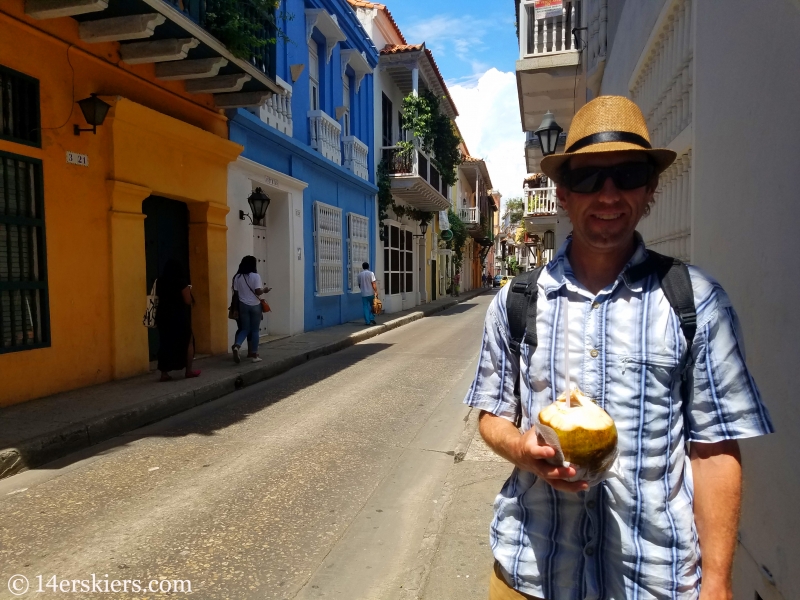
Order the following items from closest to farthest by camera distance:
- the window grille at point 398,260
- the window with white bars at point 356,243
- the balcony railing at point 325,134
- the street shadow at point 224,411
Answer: the street shadow at point 224,411
the balcony railing at point 325,134
the window with white bars at point 356,243
the window grille at point 398,260

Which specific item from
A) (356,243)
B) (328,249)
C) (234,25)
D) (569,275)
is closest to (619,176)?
(569,275)

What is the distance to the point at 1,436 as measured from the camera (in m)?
4.99

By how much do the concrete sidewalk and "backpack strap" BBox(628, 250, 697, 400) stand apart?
4.95 meters

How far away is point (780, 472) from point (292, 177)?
11.4m

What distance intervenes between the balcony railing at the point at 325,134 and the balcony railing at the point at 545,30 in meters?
5.59

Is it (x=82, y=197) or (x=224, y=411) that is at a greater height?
(x=82, y=197)

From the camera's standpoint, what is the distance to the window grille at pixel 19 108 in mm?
6164

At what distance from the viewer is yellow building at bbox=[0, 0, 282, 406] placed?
6.24 meters

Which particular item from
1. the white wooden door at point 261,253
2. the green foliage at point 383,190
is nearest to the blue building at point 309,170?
the white wooden door at point 261,253

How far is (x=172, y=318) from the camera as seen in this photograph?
746cm

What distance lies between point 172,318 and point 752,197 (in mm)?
6703

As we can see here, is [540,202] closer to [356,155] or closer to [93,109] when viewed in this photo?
[356,155]

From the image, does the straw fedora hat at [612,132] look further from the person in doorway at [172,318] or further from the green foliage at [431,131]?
the green foliage at [431,131]

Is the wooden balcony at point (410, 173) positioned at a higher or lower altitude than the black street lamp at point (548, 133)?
higher
